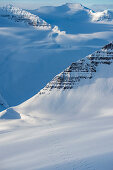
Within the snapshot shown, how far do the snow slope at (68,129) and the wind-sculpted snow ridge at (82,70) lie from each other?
3.4 inches

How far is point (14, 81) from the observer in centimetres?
6956

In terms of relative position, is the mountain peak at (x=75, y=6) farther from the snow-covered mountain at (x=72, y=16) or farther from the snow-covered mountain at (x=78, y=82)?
the snow-covered mountain at (x=78, y=82)

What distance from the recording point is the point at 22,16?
137m

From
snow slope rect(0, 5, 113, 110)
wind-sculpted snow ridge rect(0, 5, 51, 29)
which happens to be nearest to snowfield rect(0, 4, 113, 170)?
snow slope rect(0, 5, 113, 110)

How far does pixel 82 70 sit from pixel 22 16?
4562 inches

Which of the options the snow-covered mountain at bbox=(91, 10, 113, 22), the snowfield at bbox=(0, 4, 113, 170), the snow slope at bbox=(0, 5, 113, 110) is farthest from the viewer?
the snow-covered mountain at bbox=(91, 10, 113, 22)

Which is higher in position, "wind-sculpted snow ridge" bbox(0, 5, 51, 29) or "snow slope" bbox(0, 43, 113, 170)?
"wind-sculpted snow ridge" bbox(0, 5, 51, 29)

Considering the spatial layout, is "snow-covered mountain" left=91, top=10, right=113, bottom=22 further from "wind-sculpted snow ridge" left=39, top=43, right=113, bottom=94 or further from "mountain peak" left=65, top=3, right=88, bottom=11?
"wind-sculpted snow ridge" left=39, top=43, right=113, bottom=94

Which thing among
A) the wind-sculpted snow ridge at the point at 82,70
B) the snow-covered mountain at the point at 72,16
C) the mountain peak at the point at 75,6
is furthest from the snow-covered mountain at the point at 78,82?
the mountain peak at the point at 75,6

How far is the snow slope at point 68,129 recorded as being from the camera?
466 inches

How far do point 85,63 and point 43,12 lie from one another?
158551 millimetres

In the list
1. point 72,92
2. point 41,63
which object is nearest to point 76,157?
point 72,92

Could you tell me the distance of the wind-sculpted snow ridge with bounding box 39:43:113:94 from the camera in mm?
26219

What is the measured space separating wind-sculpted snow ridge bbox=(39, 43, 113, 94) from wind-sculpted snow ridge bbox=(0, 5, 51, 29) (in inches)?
4086
